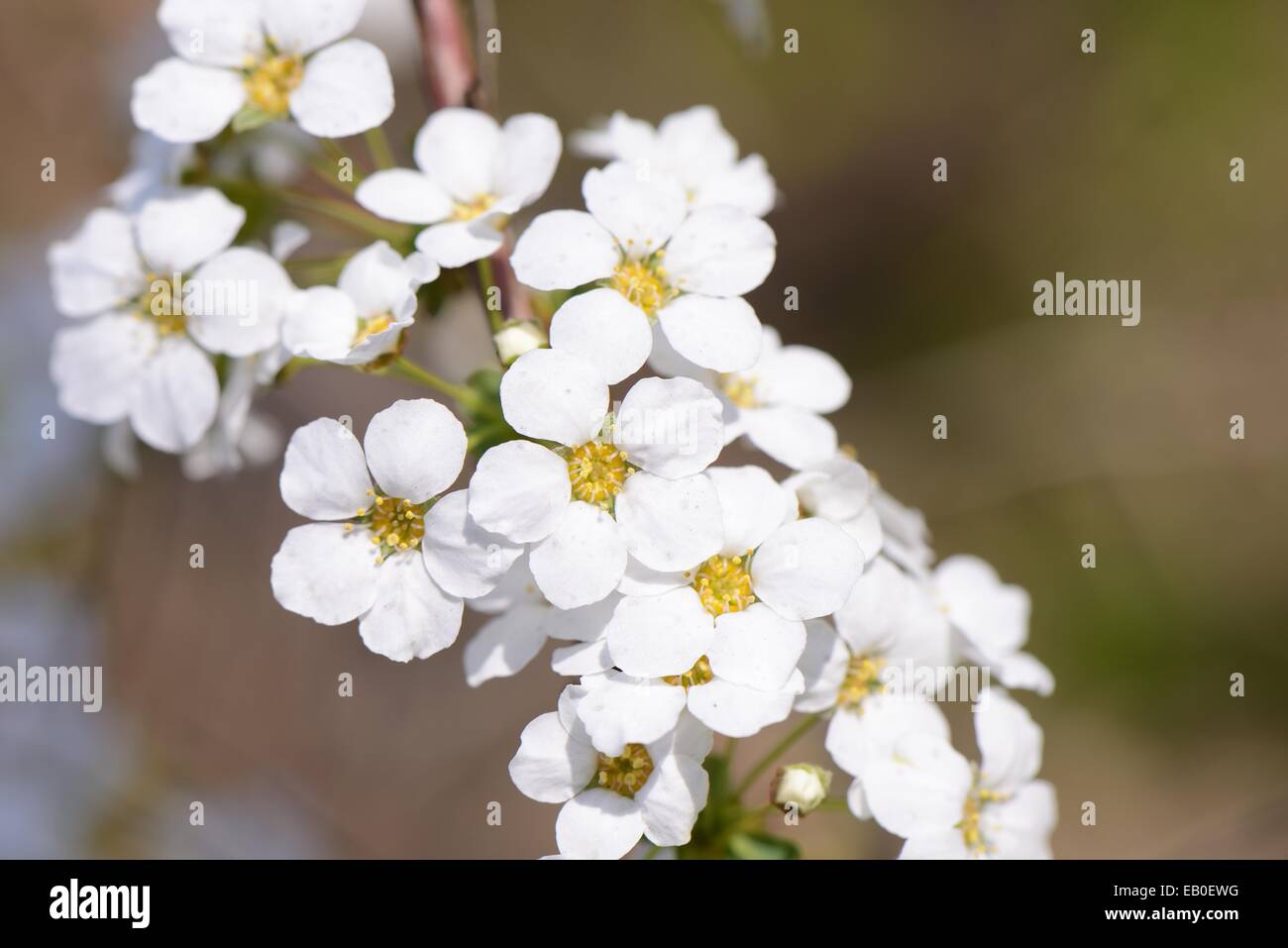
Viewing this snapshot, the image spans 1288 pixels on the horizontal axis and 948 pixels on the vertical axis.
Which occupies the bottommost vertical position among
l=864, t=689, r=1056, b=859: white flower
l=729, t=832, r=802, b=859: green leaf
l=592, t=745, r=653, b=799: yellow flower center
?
l=729, t=832, r=802, b=859: green leaf

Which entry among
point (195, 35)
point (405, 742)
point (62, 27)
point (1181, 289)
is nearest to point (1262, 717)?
point (1181, 289)

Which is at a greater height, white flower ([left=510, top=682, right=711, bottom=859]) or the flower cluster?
the flower cluster

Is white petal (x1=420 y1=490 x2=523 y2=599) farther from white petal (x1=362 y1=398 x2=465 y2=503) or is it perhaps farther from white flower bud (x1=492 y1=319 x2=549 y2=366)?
white flower bud (x1=492 y1=319 x2=549 y2=366)

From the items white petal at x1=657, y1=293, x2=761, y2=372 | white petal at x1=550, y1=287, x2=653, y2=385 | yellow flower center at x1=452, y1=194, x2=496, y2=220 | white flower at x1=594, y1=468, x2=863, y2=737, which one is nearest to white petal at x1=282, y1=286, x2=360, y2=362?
yellow flower center at x1=452, y1=194, x2=496, y2=220

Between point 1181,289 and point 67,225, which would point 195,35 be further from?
point 1181,289
